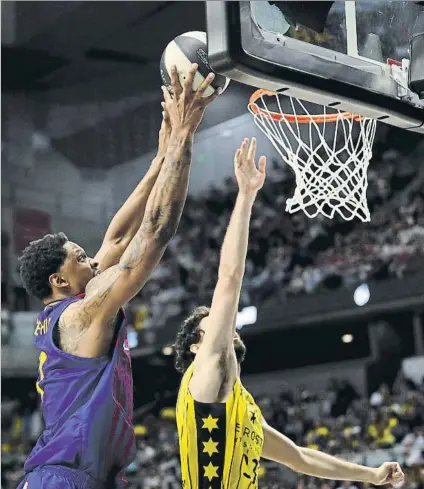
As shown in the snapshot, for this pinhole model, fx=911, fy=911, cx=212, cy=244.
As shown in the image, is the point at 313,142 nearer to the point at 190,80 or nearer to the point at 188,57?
the point at 188,57

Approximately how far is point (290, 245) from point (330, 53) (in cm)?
1032

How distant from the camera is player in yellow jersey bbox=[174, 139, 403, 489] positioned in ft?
12.0

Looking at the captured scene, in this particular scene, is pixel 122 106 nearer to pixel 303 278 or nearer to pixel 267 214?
pixel 267 214

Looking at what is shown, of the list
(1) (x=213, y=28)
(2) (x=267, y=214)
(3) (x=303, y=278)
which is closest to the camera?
(1) (x=213, y=28)

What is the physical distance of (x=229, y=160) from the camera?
15.0 metres

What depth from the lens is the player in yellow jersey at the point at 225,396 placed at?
365 cm

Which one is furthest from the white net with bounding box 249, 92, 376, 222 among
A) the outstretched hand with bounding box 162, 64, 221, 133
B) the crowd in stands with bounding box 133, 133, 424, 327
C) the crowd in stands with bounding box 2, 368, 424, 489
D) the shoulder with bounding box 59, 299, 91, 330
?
the crowd in stands with bounding box 133, 133, 424, 327

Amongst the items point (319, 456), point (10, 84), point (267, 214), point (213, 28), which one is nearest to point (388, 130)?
point (267, 214)

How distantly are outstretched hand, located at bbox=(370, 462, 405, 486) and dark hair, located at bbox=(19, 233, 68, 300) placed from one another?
180cm

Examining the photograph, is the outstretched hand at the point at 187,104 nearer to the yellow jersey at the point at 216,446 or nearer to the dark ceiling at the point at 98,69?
the yellow jersey at the point at 216,446

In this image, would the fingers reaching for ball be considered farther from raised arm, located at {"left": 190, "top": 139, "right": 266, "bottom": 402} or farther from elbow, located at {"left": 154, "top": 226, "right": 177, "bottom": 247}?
elbow, located at {"left": 154, "top": 226, "right": 177, "bottom": 247}

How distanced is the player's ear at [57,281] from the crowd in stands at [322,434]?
6.84 meters

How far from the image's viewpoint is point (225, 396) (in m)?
3.78

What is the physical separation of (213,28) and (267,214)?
36.9 feet
